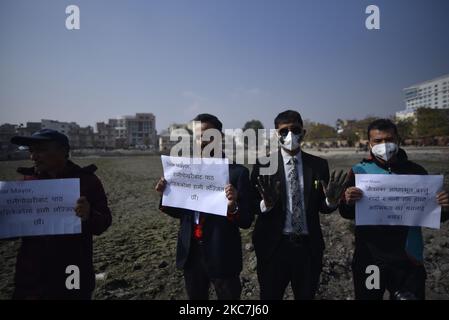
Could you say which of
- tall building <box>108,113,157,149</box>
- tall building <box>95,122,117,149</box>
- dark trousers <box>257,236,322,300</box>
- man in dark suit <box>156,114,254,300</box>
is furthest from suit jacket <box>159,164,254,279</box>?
tall building <box>108,113,157,149</box>

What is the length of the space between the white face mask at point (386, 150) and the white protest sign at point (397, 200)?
0.23 metres

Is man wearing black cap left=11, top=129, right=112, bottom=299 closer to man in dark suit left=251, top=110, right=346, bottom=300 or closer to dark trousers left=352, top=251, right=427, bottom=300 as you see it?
man in dark suit left=251, top=110, right=346, bottom=300

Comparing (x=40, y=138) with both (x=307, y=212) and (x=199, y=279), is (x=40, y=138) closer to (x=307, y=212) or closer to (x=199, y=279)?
(x=199, y=279)

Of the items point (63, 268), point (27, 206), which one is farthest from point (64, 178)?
point (63, 268)

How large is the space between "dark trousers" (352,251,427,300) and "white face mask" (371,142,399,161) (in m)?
1.08

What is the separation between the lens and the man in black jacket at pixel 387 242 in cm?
263

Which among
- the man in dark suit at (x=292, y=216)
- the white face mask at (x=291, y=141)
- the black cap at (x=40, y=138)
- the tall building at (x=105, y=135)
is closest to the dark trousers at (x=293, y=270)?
the man in dark suit at (x=292, y=216)

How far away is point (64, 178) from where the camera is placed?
2693 millimetres

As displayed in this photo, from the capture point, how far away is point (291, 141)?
281 cm

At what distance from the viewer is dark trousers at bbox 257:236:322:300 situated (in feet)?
8.87

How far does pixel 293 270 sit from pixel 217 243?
872 millimetres

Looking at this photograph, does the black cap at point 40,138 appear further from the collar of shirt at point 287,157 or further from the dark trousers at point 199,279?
the collar of shirt at point 287,157

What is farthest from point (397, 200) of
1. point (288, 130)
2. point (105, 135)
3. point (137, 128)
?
point (137, 128)
